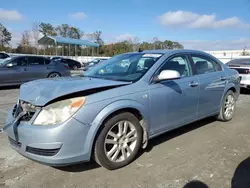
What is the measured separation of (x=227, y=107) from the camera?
213 inches

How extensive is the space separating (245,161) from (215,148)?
0.53 metres

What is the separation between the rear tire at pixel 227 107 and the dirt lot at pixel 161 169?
0.99 metres

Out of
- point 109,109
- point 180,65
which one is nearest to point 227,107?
point 180,65

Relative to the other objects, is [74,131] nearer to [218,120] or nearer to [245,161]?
[245,161]

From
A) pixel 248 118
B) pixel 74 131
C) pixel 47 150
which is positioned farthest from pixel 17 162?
pixel 248 118

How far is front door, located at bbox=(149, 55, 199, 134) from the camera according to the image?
142 inches

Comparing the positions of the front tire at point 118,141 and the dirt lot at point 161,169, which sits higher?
the front tire at point 118,141

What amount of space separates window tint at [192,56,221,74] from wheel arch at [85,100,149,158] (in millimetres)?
1641

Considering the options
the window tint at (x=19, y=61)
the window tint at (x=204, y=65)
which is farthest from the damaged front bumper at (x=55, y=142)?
the window tint at (x=19, y=61)

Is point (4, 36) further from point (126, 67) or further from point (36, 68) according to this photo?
point (126, 67)

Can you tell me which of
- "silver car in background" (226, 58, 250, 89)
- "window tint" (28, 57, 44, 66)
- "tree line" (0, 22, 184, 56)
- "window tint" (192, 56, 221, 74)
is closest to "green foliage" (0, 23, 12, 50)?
"tree line" (0, 22, 184, 56)

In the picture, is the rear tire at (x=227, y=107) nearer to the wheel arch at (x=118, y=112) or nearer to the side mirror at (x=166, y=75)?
the side mirror at (x=166, y=75)

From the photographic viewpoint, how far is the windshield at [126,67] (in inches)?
146

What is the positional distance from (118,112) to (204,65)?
95.0 inches
